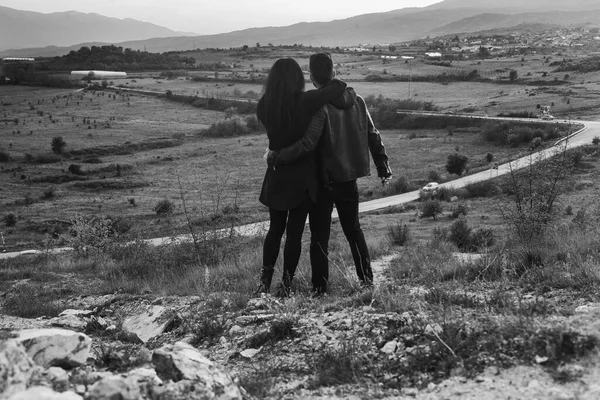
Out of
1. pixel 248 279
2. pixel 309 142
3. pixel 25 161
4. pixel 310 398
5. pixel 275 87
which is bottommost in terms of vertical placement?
pixel 25 161

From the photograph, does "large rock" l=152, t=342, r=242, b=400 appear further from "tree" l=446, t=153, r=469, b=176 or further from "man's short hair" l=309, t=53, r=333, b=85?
"tree" l=446, t=153, r=469, b=176

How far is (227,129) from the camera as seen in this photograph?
2346 inches

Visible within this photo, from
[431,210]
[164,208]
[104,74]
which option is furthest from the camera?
[104,74]

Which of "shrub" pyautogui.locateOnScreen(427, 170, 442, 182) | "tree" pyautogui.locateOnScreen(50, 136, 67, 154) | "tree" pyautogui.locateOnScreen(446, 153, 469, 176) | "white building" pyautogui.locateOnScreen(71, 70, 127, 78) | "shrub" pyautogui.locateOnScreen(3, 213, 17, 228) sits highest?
"white building" pyautogui.locateOnScreen(71, 70, 127, 78)

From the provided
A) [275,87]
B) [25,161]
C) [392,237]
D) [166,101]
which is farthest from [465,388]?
[166,101]

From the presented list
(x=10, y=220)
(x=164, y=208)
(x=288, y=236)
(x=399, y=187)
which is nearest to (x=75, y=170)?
(x=10, y=220)

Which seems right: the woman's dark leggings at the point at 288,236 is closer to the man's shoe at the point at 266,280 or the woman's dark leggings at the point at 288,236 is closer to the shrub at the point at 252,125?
the man's shoe at the point at 266,280

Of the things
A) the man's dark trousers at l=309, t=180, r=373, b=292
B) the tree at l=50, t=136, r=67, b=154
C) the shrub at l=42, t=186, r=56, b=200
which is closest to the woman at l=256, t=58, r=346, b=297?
the man's dark trousers at l=309, t=180, r=373, b=292

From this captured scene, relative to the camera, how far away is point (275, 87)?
188 inches

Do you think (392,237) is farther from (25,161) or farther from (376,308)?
(25,161)

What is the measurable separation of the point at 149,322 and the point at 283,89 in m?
2.08

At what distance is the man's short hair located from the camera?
482 centimetres

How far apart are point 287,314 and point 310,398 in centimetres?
97

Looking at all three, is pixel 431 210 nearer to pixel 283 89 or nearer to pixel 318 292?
pixel 318 292
